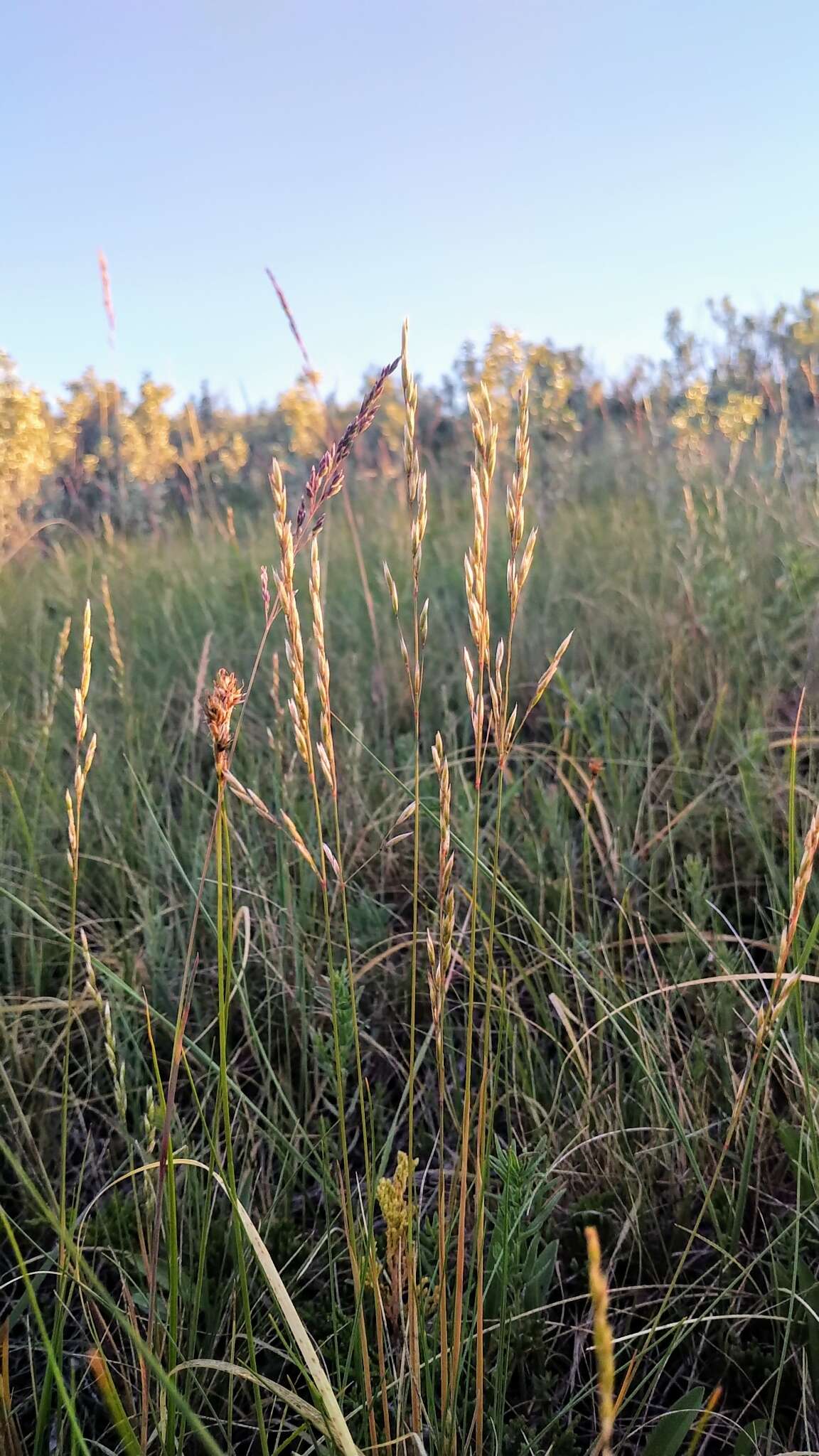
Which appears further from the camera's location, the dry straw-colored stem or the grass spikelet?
the grass spikelet

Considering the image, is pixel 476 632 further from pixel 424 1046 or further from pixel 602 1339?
Answer: pixel 424 1046

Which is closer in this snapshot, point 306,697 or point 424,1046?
point 306,697

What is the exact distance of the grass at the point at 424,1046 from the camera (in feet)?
2.21

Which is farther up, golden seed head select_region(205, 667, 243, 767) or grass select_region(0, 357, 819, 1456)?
golden seed head select_region(205, 667, 243, 767)

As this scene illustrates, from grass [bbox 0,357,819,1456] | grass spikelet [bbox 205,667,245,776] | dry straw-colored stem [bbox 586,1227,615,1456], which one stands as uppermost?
grass spikelet [bbox 205,667,245,776]

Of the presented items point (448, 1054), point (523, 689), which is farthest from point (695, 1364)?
point (523, 689)

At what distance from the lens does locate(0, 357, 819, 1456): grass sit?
2.21 ft

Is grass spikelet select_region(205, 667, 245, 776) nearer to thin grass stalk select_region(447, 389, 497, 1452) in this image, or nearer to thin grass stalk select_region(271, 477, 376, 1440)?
thin grass stalk select_region(271, 477, 376, 1440)

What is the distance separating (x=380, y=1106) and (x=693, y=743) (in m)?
1.15

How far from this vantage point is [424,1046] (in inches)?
38.2

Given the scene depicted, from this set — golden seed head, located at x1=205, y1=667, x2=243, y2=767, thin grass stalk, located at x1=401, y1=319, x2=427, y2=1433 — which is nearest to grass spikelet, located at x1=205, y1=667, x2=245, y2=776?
golden seed head, located at x1=205, y1=667, x2=243, y2=767

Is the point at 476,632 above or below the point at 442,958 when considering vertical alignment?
above

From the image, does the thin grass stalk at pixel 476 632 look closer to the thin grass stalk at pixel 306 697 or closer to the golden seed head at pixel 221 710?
the thin grass stalk at pixel 306 697

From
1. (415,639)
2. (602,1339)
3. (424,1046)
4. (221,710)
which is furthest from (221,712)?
(424,1046)
